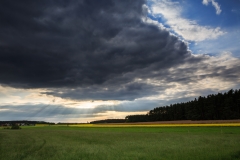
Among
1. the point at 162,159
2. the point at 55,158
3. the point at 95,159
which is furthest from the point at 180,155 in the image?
the point at 55,158

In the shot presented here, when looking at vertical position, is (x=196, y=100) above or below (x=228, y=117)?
above

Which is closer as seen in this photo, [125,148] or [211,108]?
[125,148]

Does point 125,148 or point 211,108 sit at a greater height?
point 211,108

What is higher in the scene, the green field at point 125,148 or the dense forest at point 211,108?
the dense forest at point 211,108

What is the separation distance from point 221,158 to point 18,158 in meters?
16.3

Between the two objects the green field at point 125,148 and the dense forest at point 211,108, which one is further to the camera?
the dense forest at point 211,108

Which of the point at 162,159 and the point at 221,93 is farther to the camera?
the point at 221,93

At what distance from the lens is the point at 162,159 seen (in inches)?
703

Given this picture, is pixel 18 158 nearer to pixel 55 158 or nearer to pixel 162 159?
pixel 55 158

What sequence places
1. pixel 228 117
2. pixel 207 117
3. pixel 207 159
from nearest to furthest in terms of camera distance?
1. pixel 207 159
2. pixel 228 117
3. pixel 207 117

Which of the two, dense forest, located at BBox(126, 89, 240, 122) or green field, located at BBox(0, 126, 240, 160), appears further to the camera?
dense forest, located at BBox(126, 89, 240, 122)

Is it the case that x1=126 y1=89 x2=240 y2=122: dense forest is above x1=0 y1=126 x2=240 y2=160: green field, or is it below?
above

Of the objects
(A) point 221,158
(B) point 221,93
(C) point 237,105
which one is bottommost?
(A) point 221,158

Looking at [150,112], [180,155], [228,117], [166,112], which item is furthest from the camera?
[150,112]
